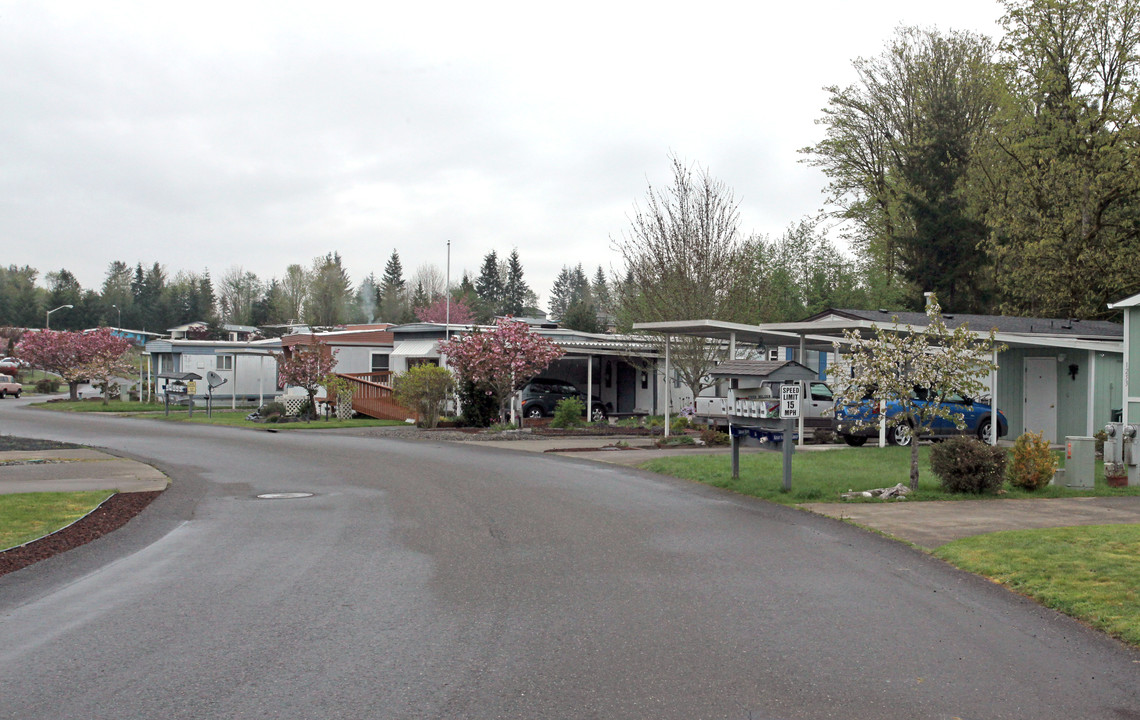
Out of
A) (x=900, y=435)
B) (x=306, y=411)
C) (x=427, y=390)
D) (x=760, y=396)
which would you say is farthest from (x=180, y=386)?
(x=760, y=396)

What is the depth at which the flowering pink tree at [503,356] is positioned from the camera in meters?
27.2

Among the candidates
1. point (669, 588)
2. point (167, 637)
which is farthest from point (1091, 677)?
point (167, 637)

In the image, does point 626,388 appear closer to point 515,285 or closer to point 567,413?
point 567,413

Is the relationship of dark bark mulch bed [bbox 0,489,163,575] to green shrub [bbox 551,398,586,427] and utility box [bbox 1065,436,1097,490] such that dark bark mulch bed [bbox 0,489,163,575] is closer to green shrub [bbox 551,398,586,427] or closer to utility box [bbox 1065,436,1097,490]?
utility box [bbox 1065,436,1097,490]

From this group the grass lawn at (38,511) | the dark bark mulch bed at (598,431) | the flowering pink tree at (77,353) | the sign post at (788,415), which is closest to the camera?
the grass lawn at (38,511)

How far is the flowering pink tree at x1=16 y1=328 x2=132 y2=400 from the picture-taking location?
4675 centimetres

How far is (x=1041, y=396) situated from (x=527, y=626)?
68.0 feet

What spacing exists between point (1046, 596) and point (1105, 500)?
6.77 meters

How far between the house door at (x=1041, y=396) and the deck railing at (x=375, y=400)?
18.6 m

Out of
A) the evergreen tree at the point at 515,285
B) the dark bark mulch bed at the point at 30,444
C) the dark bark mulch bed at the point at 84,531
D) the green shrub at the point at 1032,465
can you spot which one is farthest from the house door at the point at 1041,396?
the evergreen tree at the point at 515,285

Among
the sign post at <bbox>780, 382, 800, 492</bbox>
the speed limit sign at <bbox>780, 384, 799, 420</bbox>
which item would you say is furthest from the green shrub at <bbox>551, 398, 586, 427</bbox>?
the speed limit sign at <bbox>780, 384, 799, 420</bbox>

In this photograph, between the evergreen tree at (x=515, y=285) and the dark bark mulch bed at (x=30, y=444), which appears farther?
the evergreen tree at (x=515, y=285)

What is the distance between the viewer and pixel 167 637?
238 inches

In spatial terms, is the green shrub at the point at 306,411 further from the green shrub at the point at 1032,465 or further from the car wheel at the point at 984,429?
the green shrub at the point at 1032,465
